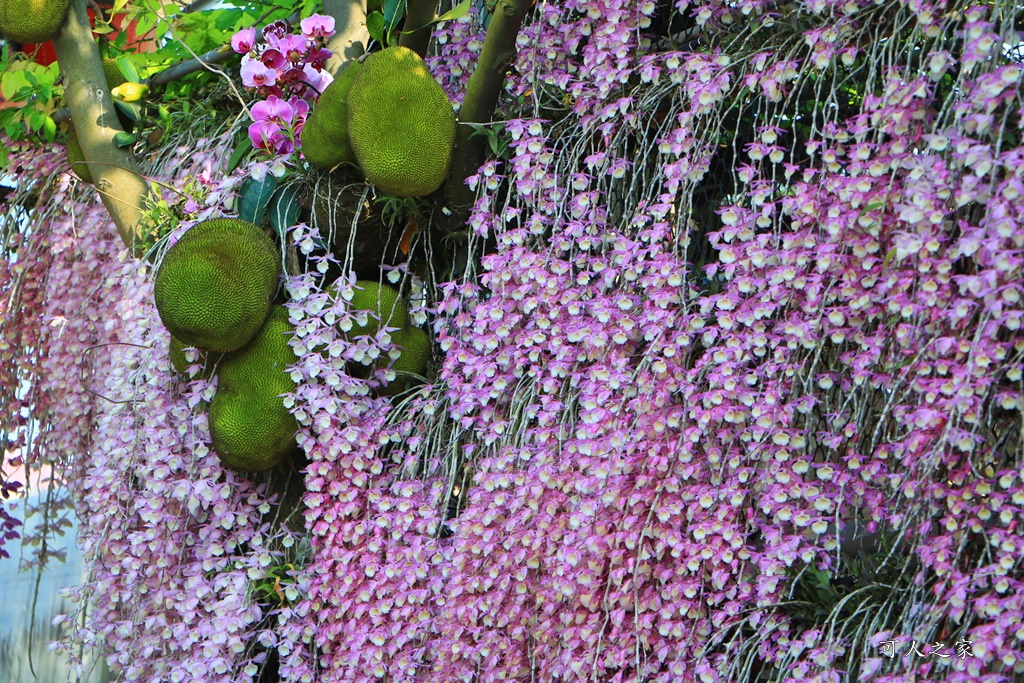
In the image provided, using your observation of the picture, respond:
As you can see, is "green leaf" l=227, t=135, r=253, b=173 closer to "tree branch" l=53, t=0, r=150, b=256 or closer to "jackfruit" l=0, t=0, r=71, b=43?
"tree branch" l=53, t=0, r=150, b=256

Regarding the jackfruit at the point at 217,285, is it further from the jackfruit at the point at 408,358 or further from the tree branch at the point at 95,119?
the tree branch at the point at 95,119

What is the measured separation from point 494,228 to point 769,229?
694 mm

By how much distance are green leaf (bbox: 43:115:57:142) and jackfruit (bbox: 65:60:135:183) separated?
49 mm

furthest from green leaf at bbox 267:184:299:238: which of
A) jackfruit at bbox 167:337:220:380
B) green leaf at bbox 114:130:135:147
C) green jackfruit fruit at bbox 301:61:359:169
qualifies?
green leaf at bbox 114:130:135:147

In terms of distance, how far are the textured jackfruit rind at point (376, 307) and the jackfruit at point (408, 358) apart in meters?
0.04

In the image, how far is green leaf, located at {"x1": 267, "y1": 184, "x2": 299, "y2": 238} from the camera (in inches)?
106

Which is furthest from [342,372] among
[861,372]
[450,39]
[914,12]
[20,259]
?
[20,259]

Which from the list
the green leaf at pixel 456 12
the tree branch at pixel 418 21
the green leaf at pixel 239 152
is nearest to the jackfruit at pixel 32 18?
the green leaf at pixel 239 152

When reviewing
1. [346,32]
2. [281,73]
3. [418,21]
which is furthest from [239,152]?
[418,21]

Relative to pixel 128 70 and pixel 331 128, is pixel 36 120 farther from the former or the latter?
pixel 331 128

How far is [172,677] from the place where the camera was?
2.54 metres

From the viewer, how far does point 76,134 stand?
11.0 feet

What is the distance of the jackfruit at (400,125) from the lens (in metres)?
2.42

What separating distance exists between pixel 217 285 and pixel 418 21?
0.82 meters
